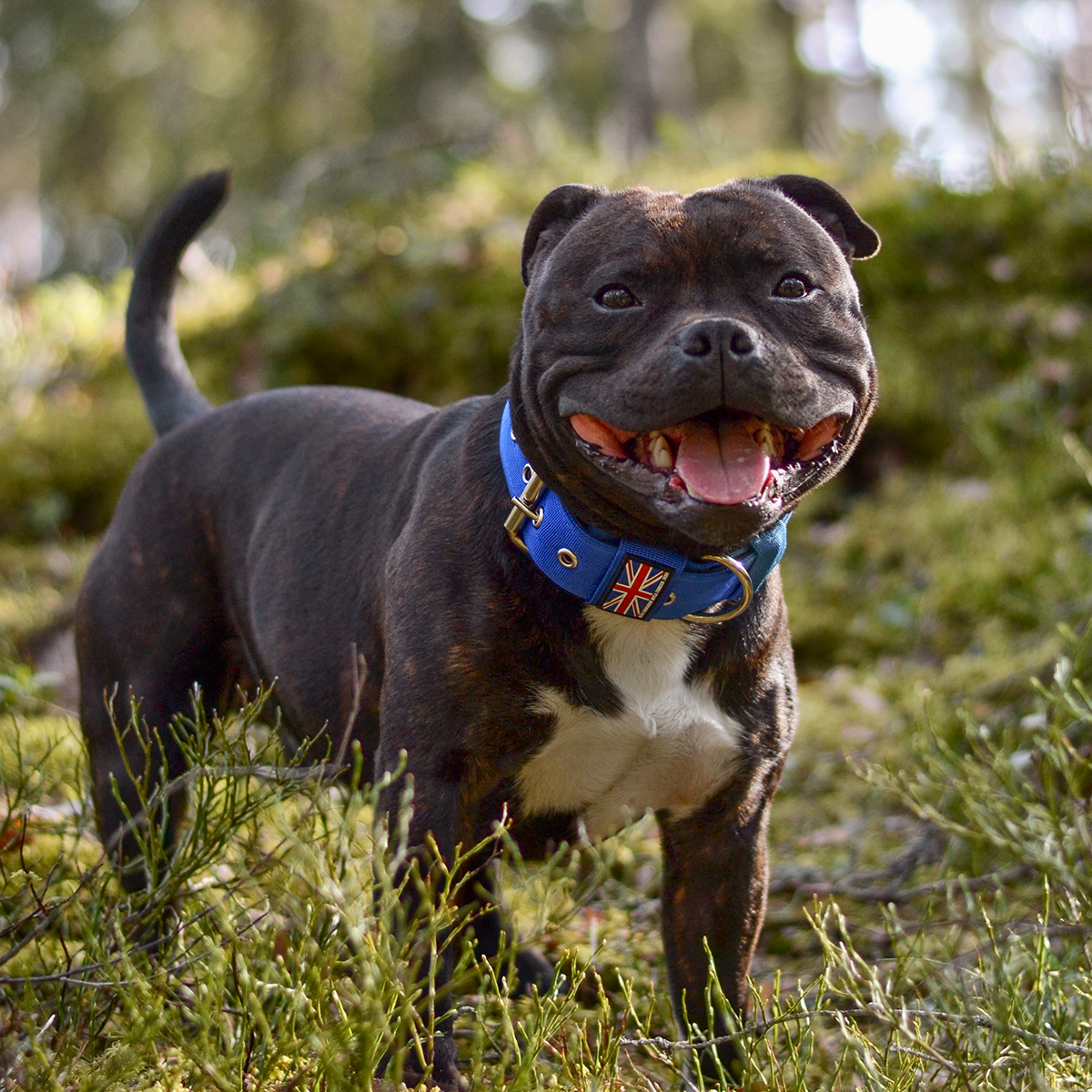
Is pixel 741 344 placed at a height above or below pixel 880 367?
above

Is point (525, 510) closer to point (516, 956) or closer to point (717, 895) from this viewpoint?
point (717, 895)

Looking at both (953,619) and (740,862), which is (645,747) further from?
(953,619)

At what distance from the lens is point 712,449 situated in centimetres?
227

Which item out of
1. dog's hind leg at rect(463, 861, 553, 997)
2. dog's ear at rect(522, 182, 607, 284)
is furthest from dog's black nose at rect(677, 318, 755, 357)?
dog's hind leg at rect(463, 861, 553, 997)

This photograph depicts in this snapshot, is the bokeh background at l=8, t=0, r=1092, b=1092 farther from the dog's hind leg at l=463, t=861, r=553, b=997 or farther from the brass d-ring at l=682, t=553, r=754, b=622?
the brass d-ring at l=682, t=553, r=754, b=622

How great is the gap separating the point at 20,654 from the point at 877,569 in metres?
4.01

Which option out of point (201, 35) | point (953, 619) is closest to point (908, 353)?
point (953, 619)

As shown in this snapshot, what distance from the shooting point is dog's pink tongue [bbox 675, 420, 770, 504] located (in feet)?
7.10

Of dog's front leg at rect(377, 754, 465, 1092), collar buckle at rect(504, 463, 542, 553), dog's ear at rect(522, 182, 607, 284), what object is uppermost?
dog's ear at rect(522, 182, 607, 284)

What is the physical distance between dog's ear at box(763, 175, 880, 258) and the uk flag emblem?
837 mm

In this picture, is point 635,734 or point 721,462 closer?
point 721,462

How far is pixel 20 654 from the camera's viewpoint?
545 centimetres

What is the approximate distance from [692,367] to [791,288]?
38 centimetres

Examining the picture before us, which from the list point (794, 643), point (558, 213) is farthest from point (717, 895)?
point (794, 643)
